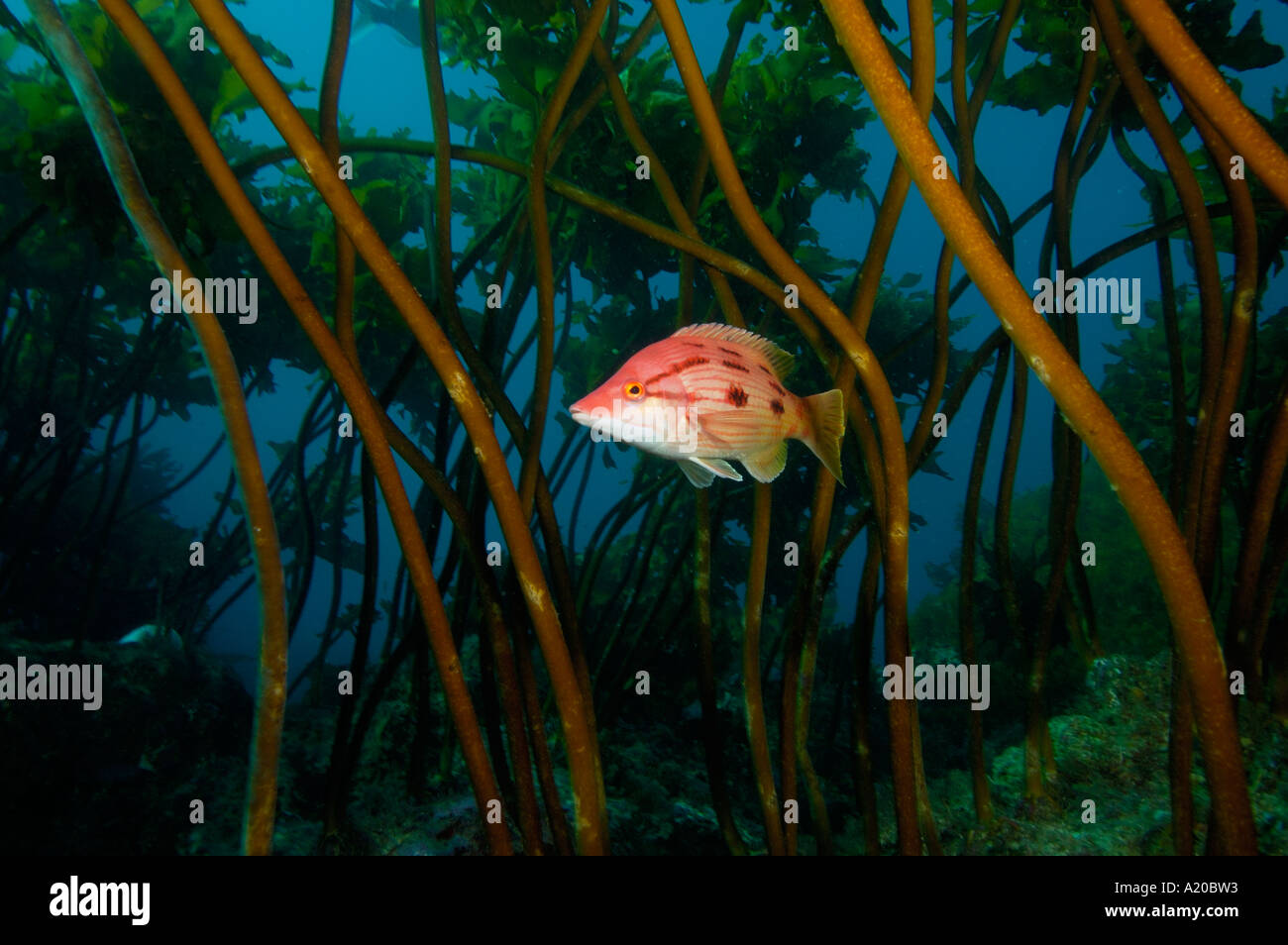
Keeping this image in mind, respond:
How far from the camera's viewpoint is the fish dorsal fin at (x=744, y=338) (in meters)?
1.98

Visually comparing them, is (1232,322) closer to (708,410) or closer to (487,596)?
(708,410)

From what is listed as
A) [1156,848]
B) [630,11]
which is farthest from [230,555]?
[1156,848]

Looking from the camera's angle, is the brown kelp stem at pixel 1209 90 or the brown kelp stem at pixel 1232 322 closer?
the brown kelp stem at pixel 1209 90

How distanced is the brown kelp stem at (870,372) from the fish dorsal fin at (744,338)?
0.99 feet

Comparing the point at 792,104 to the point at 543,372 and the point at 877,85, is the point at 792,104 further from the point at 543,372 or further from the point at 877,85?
the point at 877,85

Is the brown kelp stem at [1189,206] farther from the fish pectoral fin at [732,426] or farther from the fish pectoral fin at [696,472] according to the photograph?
the fish pectoral fin at [696,472]

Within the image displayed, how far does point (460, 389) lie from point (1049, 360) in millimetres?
1360

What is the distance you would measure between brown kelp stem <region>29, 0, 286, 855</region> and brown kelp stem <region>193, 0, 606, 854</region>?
34 centimetres

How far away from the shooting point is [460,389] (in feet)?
4.87

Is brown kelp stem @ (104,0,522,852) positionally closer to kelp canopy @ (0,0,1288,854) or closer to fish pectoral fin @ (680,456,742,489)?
kelp canopy @ (0,0,1288,854)

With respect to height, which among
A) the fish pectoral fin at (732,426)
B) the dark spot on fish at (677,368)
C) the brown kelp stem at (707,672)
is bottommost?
the brown kelp stem at (707,672)

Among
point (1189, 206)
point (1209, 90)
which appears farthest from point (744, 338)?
point (1189, 206)

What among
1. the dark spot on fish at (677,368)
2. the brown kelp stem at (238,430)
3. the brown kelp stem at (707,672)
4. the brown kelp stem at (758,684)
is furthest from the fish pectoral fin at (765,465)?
the brown kelp stem at (238,430)

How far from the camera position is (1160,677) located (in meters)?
3.14
